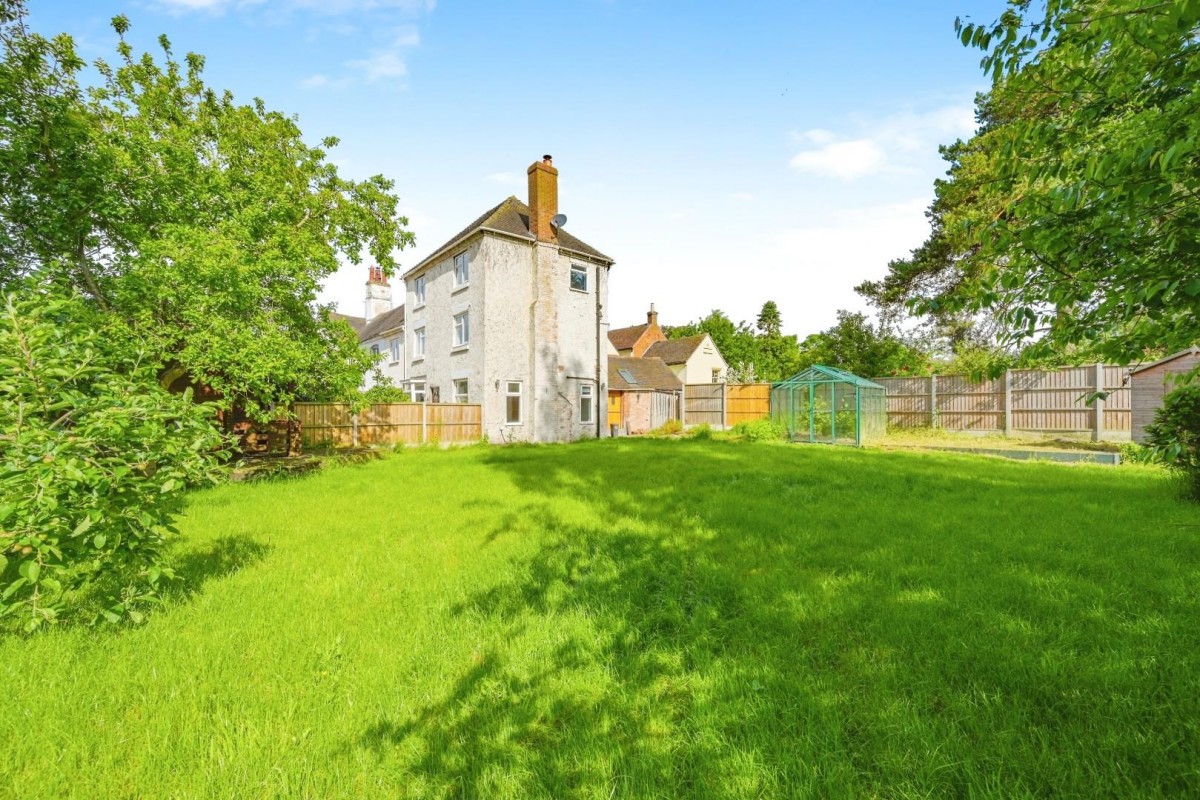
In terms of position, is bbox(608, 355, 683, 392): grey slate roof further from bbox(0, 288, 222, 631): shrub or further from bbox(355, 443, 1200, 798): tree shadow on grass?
bbox(0, 288, 222, 631): shrub

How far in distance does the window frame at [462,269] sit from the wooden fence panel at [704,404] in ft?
45.5

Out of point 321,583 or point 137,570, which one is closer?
point 137,570

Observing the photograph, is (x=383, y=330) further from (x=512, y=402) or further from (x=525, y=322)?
(x=512, y=402)

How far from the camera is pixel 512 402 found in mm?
19984

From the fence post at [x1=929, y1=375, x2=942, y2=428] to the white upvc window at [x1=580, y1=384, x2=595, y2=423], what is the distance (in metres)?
14.8

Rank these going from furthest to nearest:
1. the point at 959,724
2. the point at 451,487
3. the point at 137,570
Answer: the point at 451,487 < the point at 137,570 < the point at 959,724

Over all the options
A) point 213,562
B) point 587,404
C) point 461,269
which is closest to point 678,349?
point 587,404

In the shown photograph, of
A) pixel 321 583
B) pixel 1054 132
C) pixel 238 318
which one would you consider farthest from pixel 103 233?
pixel 1054 132

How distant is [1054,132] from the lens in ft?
10.3

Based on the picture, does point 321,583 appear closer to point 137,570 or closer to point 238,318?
point 137,570

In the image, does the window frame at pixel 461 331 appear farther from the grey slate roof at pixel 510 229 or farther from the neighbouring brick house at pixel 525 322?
the grey slate roof at pixel 510 229

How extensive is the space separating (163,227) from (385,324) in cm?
2632

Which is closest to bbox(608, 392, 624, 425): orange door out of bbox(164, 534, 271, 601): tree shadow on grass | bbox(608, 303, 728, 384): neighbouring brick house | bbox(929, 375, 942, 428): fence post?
bbox(608, 303, 728, 384): neighbouring brick house

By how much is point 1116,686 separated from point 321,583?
5.67 metres
